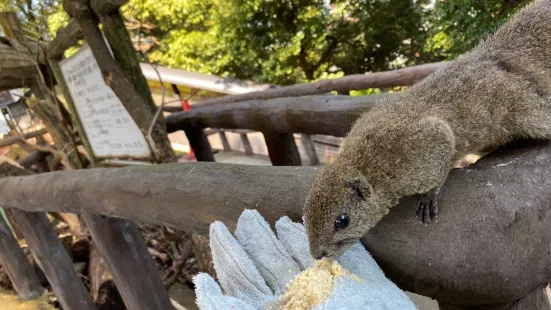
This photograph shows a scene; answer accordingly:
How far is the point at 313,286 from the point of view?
0.64 meters

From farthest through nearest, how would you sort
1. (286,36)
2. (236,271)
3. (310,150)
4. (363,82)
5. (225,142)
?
1. (286,36)
2. (225,142)
3. (310,150)
4. (363,82)
5. (236,271)

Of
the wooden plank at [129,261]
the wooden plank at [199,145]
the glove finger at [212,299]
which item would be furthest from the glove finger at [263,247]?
the wooden plank at [199,145]

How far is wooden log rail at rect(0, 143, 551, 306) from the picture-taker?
1.88ft

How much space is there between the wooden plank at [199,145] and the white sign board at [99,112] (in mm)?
573

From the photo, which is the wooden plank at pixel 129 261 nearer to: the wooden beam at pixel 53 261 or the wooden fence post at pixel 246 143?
the wooden beam at pixel 53 261

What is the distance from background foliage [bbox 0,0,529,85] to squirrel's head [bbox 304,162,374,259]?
269 inches

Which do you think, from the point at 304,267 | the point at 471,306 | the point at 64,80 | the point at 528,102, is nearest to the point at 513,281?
the point at 471,306

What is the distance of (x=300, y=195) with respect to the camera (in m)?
0.81

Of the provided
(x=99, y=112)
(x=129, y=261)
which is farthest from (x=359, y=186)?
(x=99, y=112)

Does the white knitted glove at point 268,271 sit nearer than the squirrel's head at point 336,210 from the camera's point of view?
Yes

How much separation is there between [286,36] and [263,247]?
7.50 metres

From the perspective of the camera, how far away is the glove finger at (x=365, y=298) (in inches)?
22.2

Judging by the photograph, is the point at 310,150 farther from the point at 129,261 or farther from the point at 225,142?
the point at 129,261

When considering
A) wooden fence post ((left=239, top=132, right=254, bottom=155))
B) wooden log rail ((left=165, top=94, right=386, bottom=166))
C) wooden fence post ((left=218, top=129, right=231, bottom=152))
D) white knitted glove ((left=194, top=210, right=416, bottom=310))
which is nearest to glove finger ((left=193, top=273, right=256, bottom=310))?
white knitted glove ((left=194, top=210, right=416, bottom=310))
